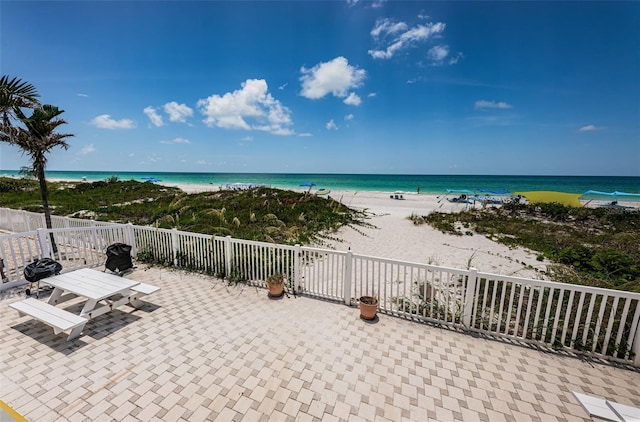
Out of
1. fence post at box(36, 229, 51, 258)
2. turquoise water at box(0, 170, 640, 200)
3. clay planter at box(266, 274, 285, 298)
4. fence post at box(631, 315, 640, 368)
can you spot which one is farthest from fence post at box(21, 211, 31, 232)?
turquoise water at box(0, 170, 640, 200)

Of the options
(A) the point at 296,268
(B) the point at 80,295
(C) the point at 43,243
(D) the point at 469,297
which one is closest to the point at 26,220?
(C) the point at 43,243

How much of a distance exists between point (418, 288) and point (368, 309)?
0.92 metres

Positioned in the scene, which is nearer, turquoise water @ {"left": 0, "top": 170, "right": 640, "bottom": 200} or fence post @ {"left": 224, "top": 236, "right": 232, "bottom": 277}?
fence post @ {"left": 224, "top": 236, "right": 232, "bottom": 277}

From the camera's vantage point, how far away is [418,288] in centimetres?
435

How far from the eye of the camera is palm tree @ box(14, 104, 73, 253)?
6234mm

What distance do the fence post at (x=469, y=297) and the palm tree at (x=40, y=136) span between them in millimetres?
9332

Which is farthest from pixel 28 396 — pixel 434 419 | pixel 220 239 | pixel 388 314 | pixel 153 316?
pixel 388 314

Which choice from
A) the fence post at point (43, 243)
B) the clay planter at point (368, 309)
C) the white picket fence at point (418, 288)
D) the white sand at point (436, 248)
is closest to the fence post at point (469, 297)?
the white picket fence at point (418, 288)

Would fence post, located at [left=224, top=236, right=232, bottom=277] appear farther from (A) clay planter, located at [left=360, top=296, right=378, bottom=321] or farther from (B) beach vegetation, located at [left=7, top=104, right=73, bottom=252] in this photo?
(B) beach vegetation, located at [left=7, top=104, right=73, bottom=252]

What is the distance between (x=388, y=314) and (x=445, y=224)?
30.8ft

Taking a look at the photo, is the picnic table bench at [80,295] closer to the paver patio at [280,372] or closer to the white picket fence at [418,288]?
the paver patio at [280,372]

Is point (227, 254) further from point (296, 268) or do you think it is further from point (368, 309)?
point (368, 309)

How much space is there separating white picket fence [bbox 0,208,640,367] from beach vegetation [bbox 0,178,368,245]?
141 cm

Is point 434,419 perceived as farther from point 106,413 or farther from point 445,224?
point 445,224
